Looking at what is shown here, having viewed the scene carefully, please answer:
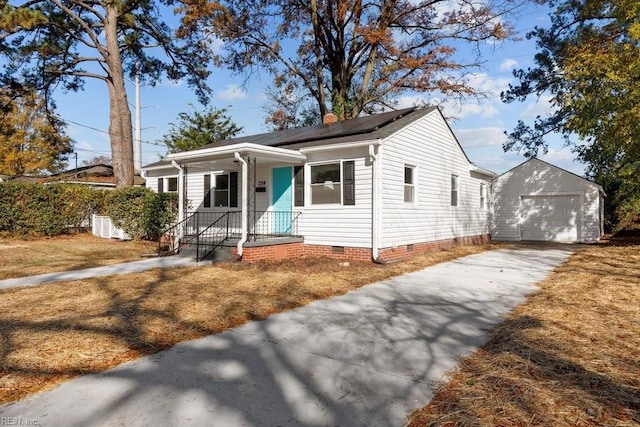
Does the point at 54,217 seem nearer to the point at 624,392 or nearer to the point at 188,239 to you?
the point at 188,239

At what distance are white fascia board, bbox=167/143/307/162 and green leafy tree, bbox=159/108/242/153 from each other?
21.5m

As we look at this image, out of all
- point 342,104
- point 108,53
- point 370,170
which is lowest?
point 370,170

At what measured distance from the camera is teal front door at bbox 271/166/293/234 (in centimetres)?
1152

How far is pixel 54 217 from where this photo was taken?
1526cm

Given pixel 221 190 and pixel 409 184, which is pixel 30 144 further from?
pixel 409 184

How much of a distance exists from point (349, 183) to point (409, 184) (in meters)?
2.05

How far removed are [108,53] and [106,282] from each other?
15.3 metres

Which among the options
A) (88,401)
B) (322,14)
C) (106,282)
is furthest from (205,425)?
(322,14)

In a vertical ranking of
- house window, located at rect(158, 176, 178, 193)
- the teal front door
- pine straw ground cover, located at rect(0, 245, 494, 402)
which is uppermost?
house window, located at rect(158, 176, 178, 193)

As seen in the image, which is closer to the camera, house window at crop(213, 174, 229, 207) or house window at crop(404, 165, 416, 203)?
house window at crop(404, 165, 416, 203)

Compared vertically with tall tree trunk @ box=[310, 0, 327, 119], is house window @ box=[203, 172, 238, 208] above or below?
below

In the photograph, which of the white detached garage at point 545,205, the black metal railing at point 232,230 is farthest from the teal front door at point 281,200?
the white detached garage at point 545,205

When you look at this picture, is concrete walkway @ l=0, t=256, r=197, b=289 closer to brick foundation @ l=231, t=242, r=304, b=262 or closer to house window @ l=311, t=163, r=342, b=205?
brick foundation @ l=231, t=242, r=304, b=262

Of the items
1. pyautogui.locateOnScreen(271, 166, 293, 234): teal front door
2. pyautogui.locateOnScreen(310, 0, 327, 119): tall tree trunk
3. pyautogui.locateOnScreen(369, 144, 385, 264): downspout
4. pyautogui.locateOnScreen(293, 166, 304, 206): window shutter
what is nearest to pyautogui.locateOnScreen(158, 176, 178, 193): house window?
pyautogui.locateOnScreen(271, 166, 293, 234): teal front door
